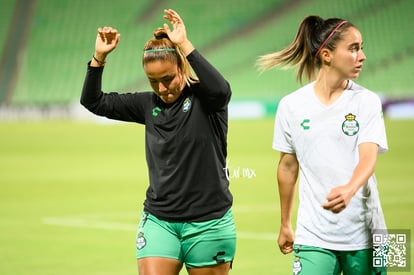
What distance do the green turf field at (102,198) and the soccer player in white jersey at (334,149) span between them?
4223 mm

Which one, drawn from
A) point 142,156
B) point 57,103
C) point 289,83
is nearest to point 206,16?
point 289,83

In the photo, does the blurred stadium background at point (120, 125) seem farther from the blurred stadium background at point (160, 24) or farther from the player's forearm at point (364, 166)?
the player's forearm at point (364, 166)

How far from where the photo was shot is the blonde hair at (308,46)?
4992mm

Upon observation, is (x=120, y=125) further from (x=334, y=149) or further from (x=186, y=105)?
(x=334, y=149)

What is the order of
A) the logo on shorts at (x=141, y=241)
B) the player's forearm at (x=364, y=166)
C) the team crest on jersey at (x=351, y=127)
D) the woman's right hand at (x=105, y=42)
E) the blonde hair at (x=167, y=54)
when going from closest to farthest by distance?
1. the player's forearm at (x=364, y=166)
2. the team crest on jersey at (x=351, y=127)
3. the blonde hair at (x=167, y=54)
4. the logo on shorts at (x=141, y=241)
5. the woman's right hand at (x=105, y=42)

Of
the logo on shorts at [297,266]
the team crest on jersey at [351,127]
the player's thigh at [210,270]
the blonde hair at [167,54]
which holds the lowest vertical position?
the player's thigh at [210,270]

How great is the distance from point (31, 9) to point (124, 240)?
118 feet

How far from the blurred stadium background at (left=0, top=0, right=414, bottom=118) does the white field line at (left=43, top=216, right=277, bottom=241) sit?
960 inches

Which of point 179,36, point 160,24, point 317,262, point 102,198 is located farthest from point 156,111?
point 160,24

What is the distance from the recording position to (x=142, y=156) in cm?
2362

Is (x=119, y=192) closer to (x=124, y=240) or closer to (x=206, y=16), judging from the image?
(x=124, y=240)

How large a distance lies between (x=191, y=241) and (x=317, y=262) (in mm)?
930

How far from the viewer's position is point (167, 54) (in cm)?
541

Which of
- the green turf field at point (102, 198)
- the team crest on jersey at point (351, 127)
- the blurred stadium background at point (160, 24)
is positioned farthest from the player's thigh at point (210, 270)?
the blurred stadium background at point (160, 24)
